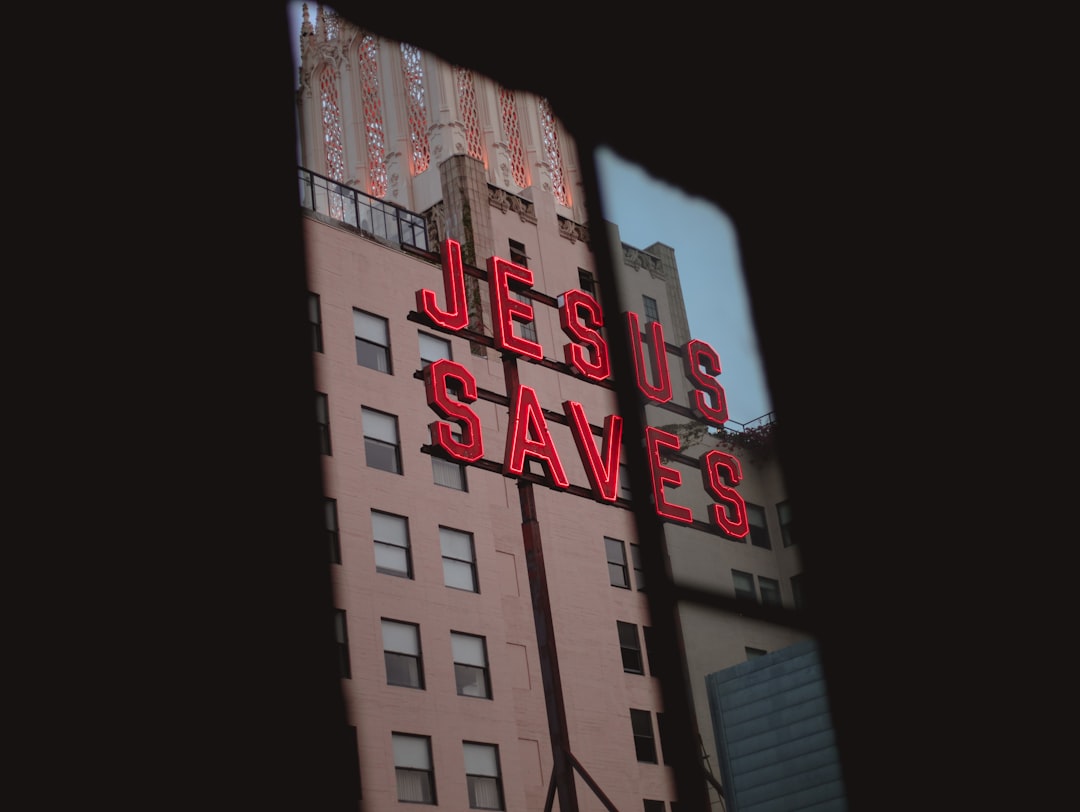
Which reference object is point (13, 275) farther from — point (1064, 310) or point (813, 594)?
point (1064, 310)

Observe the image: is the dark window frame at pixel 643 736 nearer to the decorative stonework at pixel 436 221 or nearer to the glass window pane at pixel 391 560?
the glass window pane at pixel 391 560

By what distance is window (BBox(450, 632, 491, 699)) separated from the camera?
27.4m

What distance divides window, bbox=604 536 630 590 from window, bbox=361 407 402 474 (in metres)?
6.80

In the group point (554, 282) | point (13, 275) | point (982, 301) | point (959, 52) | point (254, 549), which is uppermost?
point (554, 282)

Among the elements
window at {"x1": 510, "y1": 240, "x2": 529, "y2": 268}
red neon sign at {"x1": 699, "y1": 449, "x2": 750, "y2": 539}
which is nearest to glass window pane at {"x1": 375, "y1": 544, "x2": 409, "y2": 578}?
window at {"x1": 510, "y1": 240, "x2": 529, "y2": 268}

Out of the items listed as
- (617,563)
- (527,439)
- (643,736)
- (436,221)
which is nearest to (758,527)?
(617,563)

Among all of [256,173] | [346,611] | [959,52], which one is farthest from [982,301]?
[346,611]

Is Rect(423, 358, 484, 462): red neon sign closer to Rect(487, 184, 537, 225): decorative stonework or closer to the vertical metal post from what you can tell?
the vertical metal post

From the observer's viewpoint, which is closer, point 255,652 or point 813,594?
point 255,652

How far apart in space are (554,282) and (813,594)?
3234 centimetres

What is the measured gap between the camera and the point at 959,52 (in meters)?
4.54

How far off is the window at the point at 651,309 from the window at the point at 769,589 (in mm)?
7472

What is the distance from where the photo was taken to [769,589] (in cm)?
3472

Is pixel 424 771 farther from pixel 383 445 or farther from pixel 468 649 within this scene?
pixel 383 445
